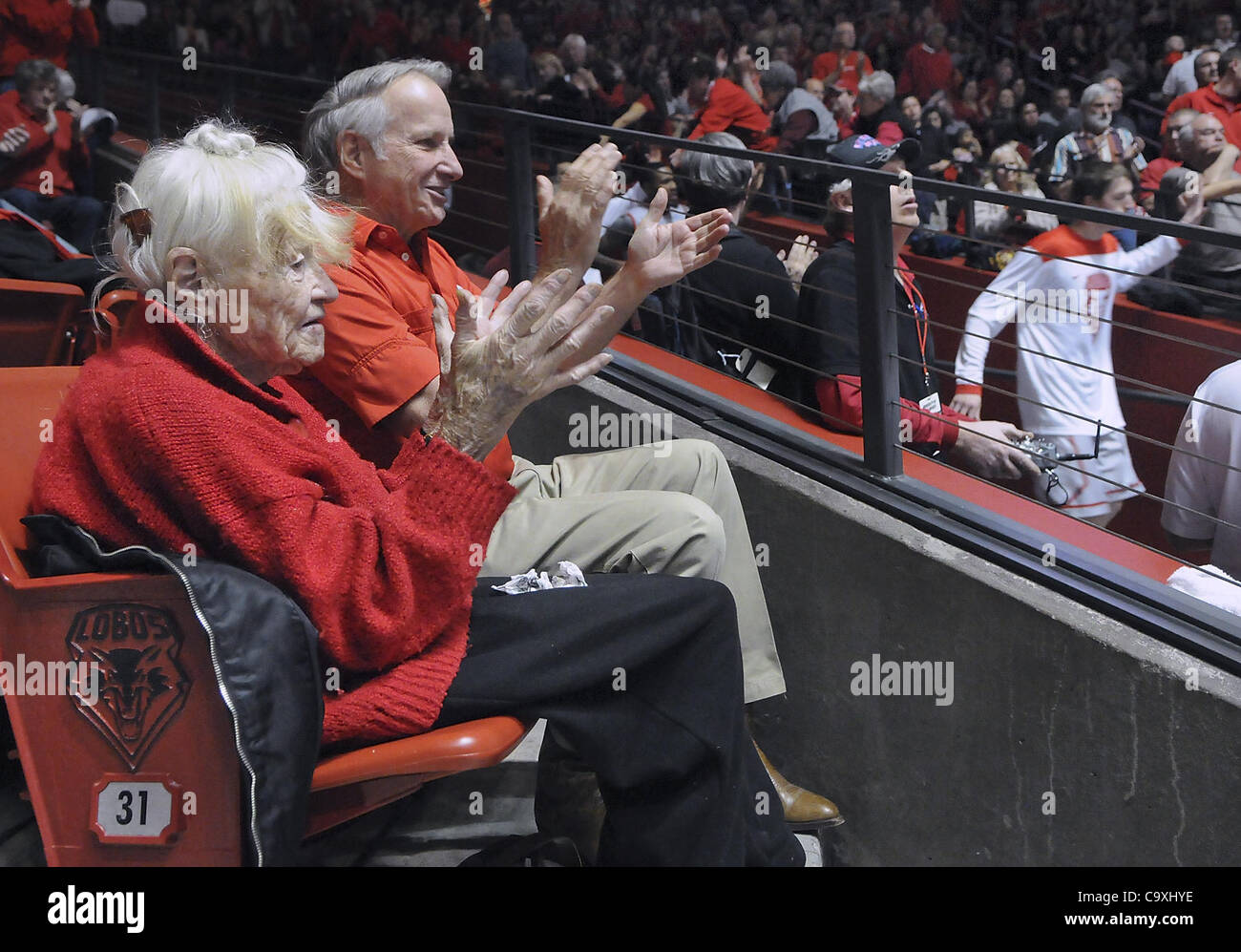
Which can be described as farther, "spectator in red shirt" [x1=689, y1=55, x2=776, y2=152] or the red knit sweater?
"spectator in red shirt" [x1=689, y1=55, x2=776, y2=152]

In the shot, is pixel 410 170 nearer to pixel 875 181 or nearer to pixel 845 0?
pixel 875 181

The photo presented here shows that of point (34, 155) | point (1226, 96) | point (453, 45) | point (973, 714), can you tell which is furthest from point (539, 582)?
point (453, 45)

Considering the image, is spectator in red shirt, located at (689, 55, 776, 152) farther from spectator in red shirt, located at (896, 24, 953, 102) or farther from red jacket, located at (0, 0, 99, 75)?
red jacket, located at (0, 0, 99, 75)

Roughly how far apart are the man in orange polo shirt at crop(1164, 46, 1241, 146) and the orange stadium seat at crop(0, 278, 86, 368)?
598 cm

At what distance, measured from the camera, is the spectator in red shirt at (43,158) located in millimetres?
5734

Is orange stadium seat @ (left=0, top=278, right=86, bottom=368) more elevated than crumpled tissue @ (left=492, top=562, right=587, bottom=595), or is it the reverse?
orange stadium seat @ (left=0, top=278, right=86, bottom=368)

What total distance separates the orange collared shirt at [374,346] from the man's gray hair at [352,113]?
19 cm

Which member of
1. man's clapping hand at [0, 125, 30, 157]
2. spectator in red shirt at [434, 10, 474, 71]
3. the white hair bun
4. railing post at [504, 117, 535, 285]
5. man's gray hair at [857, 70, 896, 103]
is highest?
spectator in red shirt at [434, 10, 474, 71]

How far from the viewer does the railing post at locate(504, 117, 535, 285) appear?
385 centimetres

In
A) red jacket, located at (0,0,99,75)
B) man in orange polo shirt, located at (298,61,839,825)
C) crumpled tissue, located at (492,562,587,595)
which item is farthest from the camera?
red jacket, located at (0,0,99,75)

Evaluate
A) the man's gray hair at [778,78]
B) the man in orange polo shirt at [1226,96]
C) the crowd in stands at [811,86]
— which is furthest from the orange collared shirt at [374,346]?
the man's gray hair at [778,78]

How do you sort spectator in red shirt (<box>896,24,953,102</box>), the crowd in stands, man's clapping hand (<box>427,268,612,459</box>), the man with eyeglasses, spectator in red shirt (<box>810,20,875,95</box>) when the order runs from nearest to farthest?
1. man's clapping hand (<box>427,268,612,459</box>)
2. the man with eyeglasses
3. the crowd in stands
4. spectator in red shirt (<box>896,24,953,102</box>)
5. spectator in red shirt (<box>810,20,875,95</box>)

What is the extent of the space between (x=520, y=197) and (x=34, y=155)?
3.13 meters

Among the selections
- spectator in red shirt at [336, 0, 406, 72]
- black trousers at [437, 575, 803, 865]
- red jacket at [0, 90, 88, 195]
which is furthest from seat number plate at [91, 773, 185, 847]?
spectator in red shirt at [336, 0, 406, 72]
